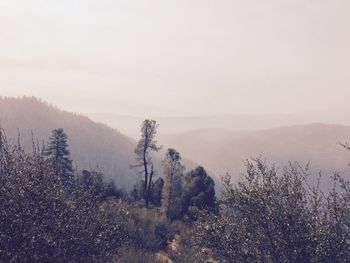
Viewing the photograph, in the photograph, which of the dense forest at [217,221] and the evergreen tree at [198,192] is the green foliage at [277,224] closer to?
the dense forest at [217,221]

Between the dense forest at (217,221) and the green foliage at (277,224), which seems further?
the green foliage at (277,224)

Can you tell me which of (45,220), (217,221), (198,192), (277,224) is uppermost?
(45,220)

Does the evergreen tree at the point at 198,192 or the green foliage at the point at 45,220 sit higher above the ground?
the green foliage at the point at 45,220

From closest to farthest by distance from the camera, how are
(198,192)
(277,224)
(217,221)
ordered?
(277,224), (217,221), (198,192)

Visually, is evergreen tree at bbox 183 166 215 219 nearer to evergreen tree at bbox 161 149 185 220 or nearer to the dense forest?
evergreen tree at bbox 161 149 185 220

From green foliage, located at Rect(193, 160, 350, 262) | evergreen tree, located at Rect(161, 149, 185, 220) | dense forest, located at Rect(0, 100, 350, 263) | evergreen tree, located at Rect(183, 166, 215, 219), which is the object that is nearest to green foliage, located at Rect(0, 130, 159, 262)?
dense forest, located at Rect(0, 100, 350, 263)

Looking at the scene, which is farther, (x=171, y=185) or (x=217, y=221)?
(x=171, y=185)

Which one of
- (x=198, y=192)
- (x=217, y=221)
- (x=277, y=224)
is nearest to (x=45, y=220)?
(x=217, y=221)

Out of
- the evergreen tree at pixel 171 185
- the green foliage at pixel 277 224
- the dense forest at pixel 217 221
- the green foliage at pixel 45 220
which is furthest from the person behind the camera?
the evergreen tree at pixel 171 185

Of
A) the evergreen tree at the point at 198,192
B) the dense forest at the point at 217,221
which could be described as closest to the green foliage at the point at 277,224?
the dense forest at the point at 217,221

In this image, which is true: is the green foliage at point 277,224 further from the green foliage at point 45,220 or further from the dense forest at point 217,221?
the green foliage at point 45,220

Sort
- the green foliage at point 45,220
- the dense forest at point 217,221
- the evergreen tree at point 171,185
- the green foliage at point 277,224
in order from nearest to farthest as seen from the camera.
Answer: the green foliage at point 45,220
the dense forest at point 217,221
the green foliage at point 277,224
the evergreen tree at point 171,185

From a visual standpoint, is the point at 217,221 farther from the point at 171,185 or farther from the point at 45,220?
the point at 171,185

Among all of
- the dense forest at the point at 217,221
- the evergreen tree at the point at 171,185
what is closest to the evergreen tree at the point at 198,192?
the evergreen tree at the point at 171,185
